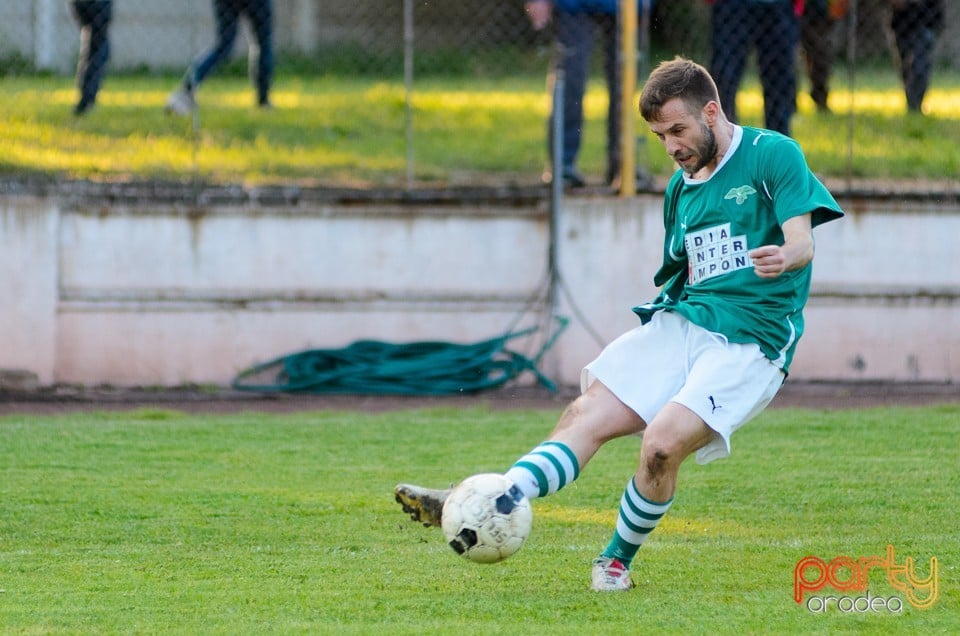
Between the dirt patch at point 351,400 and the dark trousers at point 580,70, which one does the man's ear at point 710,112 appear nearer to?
the dirt patch at point 351,400

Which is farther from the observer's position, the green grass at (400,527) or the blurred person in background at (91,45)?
the blurred person in background at (91,45)

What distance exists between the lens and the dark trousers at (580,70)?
392 inches

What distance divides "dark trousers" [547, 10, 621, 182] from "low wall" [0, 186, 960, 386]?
550 millimetres

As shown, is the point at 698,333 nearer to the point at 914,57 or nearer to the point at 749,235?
the point at 749,235

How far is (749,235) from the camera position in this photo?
15.5 feet

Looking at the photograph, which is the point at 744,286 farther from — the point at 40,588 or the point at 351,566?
the point at 40,588

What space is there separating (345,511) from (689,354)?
1.98 metres

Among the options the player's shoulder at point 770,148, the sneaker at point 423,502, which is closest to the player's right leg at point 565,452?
the sneaker at point 423,502

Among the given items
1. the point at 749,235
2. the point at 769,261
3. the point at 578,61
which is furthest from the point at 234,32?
the point at 769,261

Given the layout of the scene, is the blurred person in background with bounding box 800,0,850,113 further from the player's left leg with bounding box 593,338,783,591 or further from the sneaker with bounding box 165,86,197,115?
the player's left leg with bounding box 593,338,783,591

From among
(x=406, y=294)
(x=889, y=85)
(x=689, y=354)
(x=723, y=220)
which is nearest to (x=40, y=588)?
(x=689, y=354)

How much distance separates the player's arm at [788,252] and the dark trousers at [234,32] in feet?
21.6

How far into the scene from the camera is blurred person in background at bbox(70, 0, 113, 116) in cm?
1034

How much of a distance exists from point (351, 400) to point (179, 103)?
283cm
